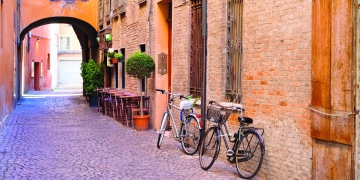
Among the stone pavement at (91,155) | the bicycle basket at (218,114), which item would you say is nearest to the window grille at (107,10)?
the stone pavement at (91,155)

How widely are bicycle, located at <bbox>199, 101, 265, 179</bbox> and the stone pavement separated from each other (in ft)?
0.65

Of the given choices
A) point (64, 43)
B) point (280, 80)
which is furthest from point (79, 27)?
point (64, 43)

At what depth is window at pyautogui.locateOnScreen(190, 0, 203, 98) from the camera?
389 inches

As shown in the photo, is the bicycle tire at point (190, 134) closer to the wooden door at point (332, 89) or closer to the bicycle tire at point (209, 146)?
the bicycle tire at point (209, 146)

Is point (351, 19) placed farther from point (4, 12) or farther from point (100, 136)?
point (4, 12)

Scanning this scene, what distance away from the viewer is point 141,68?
12406 mm

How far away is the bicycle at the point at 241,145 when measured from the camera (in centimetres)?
677

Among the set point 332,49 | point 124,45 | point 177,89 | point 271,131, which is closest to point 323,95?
point 332,49

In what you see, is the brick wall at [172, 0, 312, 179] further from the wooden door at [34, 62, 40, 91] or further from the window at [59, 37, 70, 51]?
the window at [59, 37, 70, 51]

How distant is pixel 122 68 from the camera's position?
17312 millimetres

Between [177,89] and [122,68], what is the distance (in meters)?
6.62

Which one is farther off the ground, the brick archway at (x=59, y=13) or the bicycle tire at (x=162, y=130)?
the brick archway at (x=59, y=13)

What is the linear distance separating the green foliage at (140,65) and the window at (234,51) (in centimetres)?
434

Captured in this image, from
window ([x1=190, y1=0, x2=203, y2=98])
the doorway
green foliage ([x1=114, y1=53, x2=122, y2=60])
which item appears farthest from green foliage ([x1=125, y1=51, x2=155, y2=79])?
the doorway
